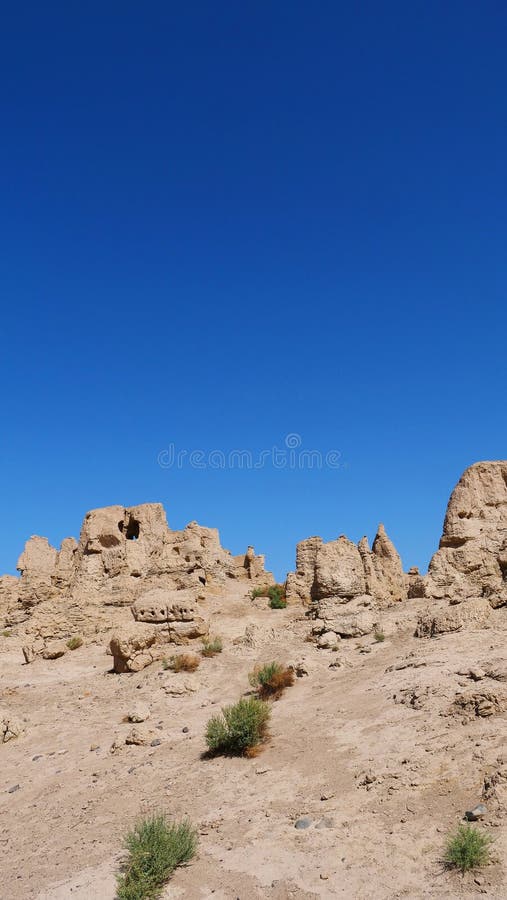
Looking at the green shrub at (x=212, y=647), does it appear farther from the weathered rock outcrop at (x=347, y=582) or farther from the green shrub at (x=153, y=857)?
the green shrub at (x=153, y=857)

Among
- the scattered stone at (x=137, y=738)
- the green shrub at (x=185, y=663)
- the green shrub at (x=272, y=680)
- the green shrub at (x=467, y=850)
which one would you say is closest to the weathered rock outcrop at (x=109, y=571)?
the green shrub at (x=185, y=663)

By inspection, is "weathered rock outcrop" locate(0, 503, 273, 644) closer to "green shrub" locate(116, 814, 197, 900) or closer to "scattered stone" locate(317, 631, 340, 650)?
"scattered stone" locate(317, 631, 340, 650)

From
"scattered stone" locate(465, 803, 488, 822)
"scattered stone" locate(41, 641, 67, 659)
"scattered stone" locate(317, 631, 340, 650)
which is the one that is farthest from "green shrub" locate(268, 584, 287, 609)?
A: "scattered stone" locate(465, 803, 488, 822)

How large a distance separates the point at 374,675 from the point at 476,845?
19.4 feet

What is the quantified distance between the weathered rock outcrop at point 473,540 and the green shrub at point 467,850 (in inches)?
351

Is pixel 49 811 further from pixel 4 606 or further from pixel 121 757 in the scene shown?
pixel 4 606

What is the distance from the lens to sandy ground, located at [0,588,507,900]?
551 cm

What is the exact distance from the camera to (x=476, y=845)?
5.00 metres

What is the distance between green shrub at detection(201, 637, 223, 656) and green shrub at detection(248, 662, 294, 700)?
2611mm

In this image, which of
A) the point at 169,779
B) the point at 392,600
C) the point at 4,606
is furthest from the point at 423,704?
the point at 4,606

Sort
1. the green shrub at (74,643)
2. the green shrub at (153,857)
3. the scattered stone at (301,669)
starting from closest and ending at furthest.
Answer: the green shrub at (153,857), the scattered stone at (301,669), the green shrub at (74,643)

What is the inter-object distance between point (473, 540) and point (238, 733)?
9115 millimetres

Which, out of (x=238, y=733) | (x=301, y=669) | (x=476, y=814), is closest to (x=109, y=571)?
(x=301, y=669)

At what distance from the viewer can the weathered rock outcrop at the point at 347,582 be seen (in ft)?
48.3
